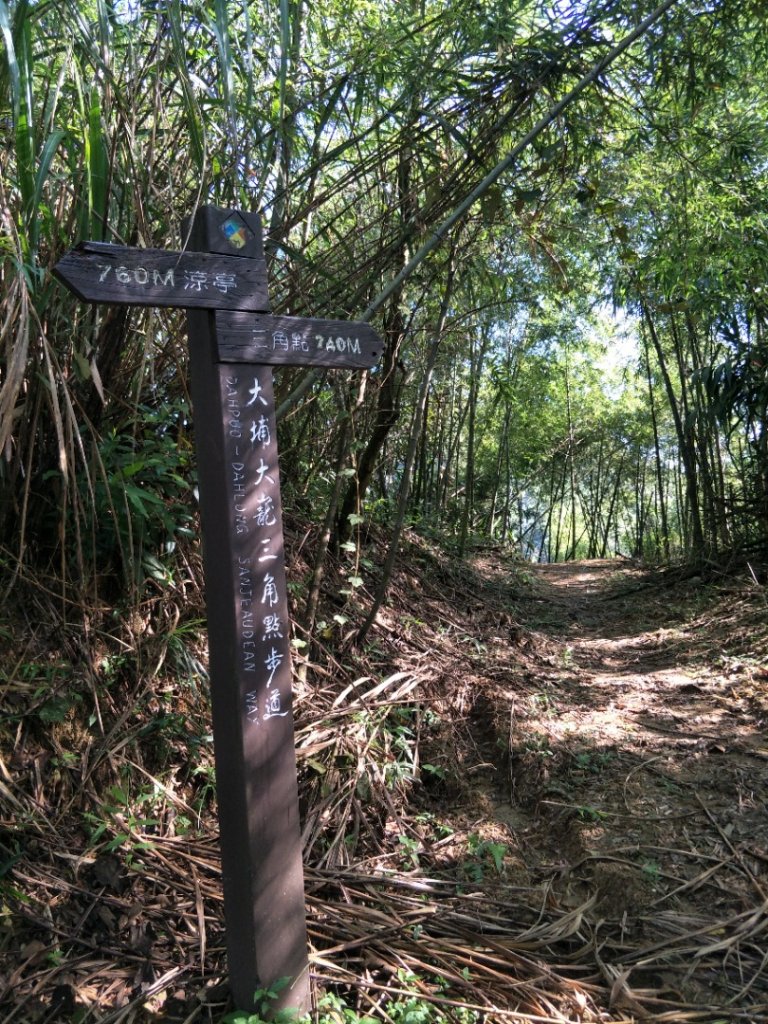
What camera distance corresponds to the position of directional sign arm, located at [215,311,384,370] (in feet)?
6.98

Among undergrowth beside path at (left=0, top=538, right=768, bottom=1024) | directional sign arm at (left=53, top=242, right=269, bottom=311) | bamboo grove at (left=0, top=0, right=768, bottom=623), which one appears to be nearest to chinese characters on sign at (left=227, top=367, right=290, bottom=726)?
directional sign arm at (left=53, top=242, right=269, bottom=311)

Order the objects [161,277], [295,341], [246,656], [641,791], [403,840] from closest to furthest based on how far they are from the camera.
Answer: [161,277] < [246,656] < [295,341] < [403,840] < [641,791]

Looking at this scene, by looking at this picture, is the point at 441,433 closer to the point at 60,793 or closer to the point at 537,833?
the point at 537,833

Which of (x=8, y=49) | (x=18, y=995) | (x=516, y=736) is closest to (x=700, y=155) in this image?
(x=516, y=736)

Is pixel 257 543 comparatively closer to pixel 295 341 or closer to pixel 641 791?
pixel 295 341

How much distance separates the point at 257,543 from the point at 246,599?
163 millimetres

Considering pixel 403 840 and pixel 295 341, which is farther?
pixel 403 840

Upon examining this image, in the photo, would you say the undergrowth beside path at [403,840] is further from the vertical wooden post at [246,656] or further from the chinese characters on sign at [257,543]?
the chinese characters on sign at [257,543]

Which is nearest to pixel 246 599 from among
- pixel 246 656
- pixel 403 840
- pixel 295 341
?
pixel 246 656

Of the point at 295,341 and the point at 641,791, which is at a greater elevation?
the point at 295,341

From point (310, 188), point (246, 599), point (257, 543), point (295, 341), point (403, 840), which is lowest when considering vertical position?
point (403, 840)

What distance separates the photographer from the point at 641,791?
338cm

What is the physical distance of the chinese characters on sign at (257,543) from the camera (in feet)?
6.98

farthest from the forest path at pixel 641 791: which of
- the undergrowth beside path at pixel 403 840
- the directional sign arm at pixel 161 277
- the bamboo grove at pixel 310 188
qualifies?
the directional sign arm at pixel 161 277
